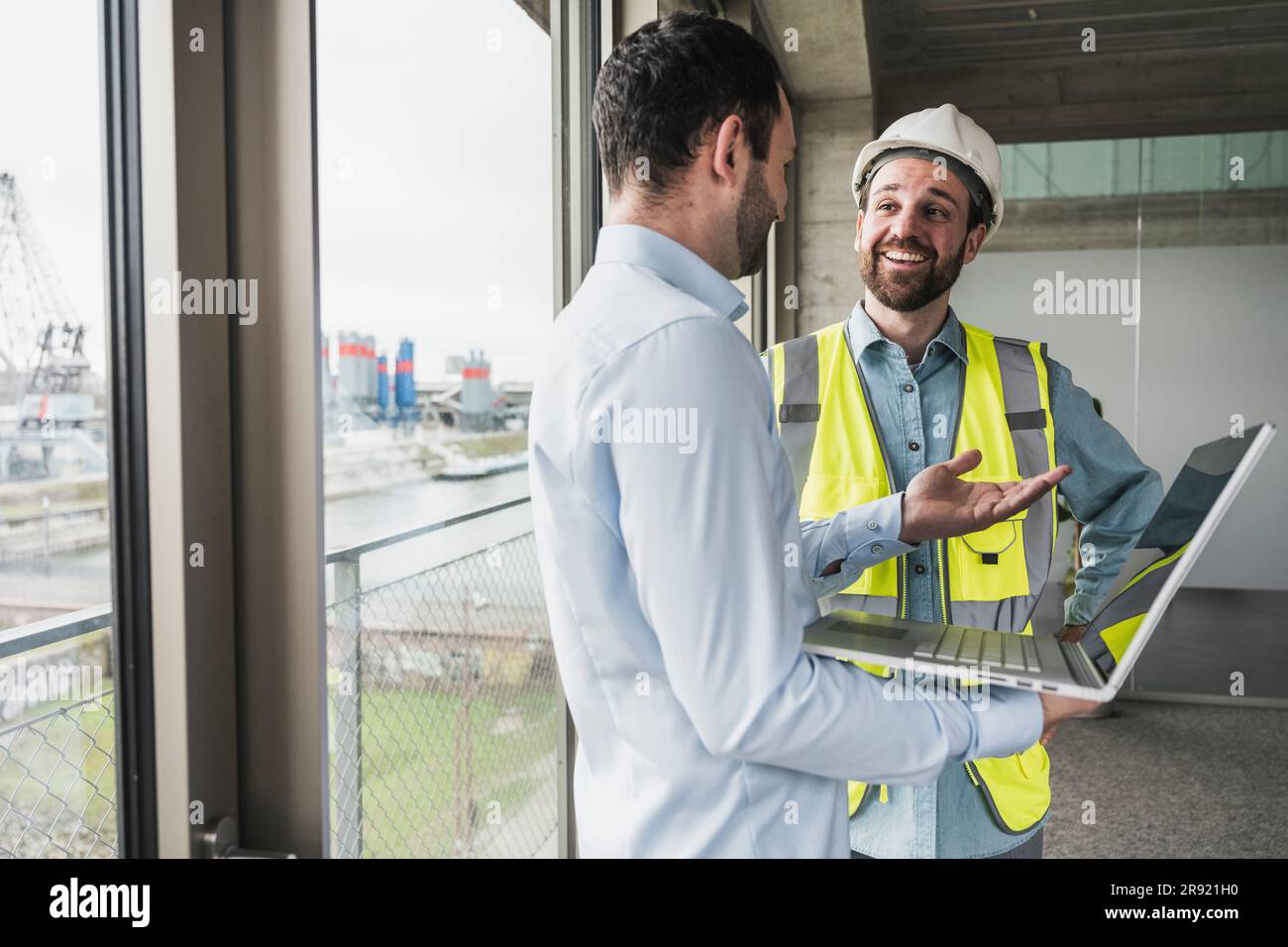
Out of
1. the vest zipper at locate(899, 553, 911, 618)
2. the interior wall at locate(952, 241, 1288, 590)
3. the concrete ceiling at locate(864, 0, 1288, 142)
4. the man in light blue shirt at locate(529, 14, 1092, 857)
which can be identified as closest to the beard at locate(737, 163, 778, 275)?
the man in light blue shirt at locate(529, 14, 1092, 857)

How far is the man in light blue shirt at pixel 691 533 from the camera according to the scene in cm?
80

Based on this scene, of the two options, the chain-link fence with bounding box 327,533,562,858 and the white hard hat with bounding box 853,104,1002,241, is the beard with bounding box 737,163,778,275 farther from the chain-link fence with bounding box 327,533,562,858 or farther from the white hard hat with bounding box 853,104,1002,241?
the chain-link fence with bounding box 327,533,562,858

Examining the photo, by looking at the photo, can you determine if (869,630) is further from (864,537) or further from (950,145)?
(950,145)

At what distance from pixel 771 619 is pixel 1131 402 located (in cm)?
462

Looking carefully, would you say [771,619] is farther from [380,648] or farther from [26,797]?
[380,648]

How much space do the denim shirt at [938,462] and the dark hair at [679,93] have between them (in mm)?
632

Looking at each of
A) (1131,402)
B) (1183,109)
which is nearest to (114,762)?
(1131,402)

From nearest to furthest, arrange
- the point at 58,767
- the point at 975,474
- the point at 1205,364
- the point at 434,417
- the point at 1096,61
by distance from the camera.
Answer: the point at 58,767 → the point at 975,474 → the point at 434,417 → the point at 1205,364 → the point at 1096,61

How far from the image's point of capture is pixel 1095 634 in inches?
40.4

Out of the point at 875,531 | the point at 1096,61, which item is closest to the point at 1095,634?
the point at 875,531

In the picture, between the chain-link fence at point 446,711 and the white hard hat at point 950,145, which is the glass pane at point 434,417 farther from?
the white hard hat at point 950,145

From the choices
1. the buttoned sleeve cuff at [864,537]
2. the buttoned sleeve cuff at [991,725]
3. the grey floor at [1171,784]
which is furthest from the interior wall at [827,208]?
the buttoned sleeve cuff at [991,725]

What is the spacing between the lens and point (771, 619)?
2.64ft

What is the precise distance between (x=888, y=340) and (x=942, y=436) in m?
0.17
